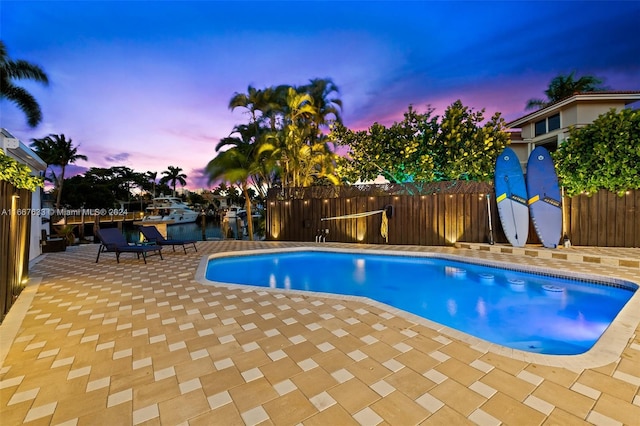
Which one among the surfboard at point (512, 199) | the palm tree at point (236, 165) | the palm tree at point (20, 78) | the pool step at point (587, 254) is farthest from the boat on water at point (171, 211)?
the pool step at point (587, 254)

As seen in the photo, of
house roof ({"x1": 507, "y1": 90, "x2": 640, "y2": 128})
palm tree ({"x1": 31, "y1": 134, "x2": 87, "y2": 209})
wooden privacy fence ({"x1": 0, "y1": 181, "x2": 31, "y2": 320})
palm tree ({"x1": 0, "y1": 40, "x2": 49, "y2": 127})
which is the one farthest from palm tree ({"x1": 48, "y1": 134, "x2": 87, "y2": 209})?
house roof ({"x1": 507, "y1": 90, "x2": 640, "y2": 128})

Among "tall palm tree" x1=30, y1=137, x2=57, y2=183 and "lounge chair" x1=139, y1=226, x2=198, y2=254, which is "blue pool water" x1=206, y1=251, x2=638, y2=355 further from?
"tall palm tree" x1=30, y1=137, x2=57, y2=183

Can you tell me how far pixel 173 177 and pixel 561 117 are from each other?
51942mm

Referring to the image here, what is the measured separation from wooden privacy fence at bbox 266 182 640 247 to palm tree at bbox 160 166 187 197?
1731 inches

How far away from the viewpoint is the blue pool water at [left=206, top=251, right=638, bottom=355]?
3812 mm

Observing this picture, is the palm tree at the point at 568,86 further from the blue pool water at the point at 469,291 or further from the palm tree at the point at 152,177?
the palm tree at the point at 152,177

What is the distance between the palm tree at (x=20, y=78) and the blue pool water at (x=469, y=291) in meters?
10.9

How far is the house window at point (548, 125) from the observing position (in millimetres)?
16892

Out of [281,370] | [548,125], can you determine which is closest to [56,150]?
[281,370]

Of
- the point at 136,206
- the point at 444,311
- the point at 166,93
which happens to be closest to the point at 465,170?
the point at 444,311

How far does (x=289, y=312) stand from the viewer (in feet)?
11.5

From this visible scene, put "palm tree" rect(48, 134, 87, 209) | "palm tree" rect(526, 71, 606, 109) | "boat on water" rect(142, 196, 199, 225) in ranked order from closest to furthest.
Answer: "palm tree" rect(526, 71, 606, 109) < "palm tree" rect(48, 134, 87, 209) < "boat on water" rect(142, 196, 199, 225)

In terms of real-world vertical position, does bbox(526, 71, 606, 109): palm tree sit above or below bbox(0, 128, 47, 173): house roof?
above

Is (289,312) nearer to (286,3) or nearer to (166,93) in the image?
(286,3)
